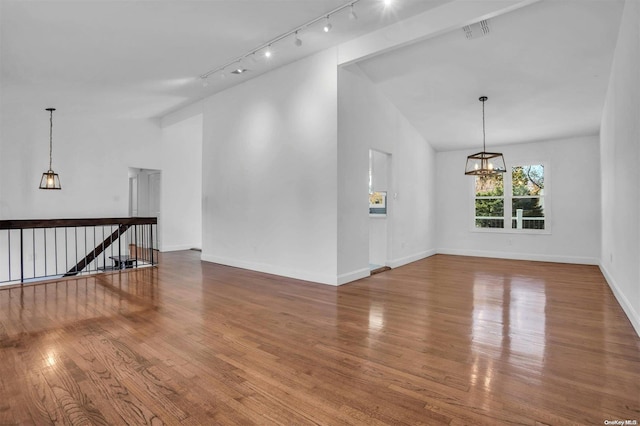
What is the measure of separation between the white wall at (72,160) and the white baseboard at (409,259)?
21.0 feet

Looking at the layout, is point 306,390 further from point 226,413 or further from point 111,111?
point 111,111

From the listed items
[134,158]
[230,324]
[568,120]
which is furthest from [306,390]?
[134,158]

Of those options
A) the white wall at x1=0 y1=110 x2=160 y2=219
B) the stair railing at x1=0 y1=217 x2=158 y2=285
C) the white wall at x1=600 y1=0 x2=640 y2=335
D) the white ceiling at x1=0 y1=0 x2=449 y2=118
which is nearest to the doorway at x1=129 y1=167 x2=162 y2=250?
the white wall at x1=0 y1=110 x2=160 y2=219

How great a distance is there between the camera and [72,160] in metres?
7.20

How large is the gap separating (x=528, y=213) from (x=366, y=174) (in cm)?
458

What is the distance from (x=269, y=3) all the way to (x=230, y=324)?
3424 millimetres

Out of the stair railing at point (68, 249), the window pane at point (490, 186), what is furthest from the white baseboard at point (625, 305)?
the stair railing at point (68, 249)

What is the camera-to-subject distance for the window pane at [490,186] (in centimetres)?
788

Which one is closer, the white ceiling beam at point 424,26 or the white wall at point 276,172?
the white ceiling beam at point 424,26

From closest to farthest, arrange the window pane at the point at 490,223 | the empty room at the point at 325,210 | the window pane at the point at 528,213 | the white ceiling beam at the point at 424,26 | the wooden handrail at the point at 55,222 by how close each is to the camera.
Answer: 1. the empty room at the point at 325,210
2. the white ceiling beam at the point at 424,26
3. the wooden handrail at the point at 55,222
4. the window pane at the point at 528,213
5. the window pane at the point at 490,223

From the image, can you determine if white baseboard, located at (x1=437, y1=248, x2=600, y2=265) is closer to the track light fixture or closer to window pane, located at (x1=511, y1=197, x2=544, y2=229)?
window pane, located at (x1=511, y1=197, x2=544, y2=229)

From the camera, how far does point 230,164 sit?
6.38 m

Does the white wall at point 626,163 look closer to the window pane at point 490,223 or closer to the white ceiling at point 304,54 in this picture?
the white ceiling at point 304,54

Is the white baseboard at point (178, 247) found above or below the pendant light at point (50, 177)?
below
